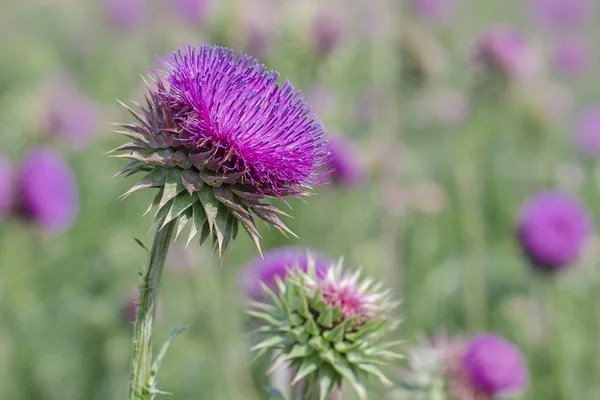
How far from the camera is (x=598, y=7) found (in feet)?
56.4

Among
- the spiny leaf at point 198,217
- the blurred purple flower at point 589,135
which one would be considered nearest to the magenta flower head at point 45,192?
the spiny leaf at point 198,217

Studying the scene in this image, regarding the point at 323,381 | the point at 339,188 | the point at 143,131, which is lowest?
the point at 323,381

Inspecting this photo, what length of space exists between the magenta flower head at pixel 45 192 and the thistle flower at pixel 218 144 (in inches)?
139

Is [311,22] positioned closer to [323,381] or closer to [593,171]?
[323,381]

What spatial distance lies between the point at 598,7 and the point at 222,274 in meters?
13.7

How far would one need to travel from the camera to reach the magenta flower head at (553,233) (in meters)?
5.61

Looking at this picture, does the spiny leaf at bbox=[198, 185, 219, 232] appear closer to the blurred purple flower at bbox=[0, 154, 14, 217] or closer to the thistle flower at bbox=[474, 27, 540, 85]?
the blurred purple flower at bbox=[0, 154, 14, 217]

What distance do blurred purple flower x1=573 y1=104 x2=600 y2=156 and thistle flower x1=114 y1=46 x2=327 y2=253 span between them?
28.9ft

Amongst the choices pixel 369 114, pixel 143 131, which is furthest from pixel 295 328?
pixel 369 114

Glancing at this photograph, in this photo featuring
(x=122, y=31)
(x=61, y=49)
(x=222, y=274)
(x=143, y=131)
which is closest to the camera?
(x=143, y=131)

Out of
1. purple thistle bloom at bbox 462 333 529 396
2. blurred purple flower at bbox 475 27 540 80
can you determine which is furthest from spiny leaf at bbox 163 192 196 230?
blurred purple flower at bbox 475 27 540 80

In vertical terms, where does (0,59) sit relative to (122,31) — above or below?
below

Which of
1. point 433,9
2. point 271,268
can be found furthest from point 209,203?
point 433,9

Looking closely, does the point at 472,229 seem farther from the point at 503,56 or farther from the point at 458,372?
the point at 458,372
